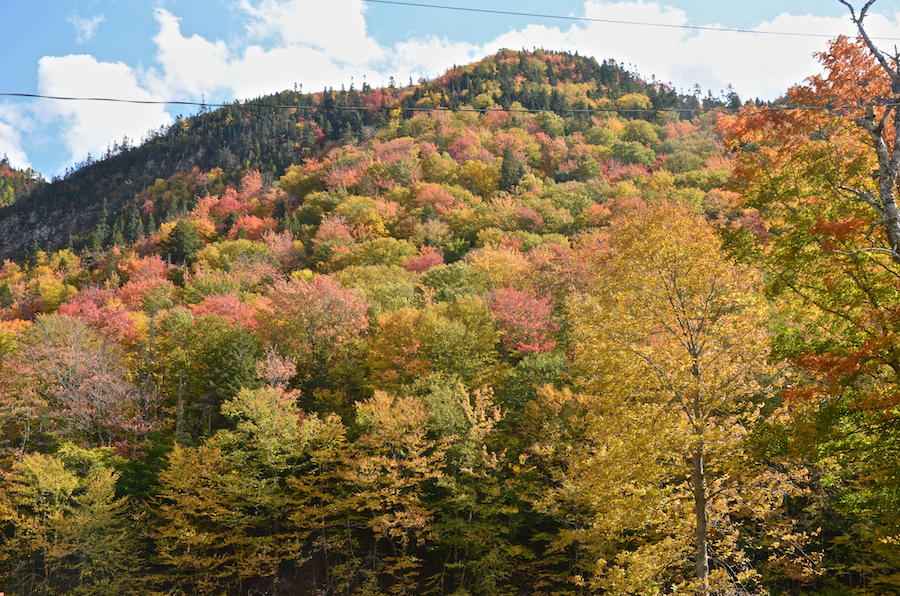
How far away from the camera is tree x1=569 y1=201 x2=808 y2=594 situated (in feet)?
37.1

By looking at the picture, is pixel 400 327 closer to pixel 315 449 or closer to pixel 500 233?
pixel 315 449

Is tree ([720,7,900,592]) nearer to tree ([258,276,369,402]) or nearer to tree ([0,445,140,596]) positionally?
tree ([258,276,369,402])

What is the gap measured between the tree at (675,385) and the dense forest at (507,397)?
0.08 metres

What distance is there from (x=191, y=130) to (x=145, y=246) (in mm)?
79439

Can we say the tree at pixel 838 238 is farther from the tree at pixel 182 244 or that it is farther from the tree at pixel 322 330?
the tree at pixel 182 244

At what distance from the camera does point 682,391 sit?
11.8 metres

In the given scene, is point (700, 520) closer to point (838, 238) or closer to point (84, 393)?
point (838, 238)

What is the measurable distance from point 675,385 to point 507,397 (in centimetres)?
1557

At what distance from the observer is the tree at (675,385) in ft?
37.1

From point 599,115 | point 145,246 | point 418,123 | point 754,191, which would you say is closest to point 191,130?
point 145,246

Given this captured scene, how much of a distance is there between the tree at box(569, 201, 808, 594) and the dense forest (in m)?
0.08

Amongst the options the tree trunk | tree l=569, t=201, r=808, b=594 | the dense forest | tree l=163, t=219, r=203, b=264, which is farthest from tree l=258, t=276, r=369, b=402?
tree l=163, t=219, r=203, b=264

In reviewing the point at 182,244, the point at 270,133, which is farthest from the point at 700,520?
the point at 270,133

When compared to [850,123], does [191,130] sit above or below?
above
